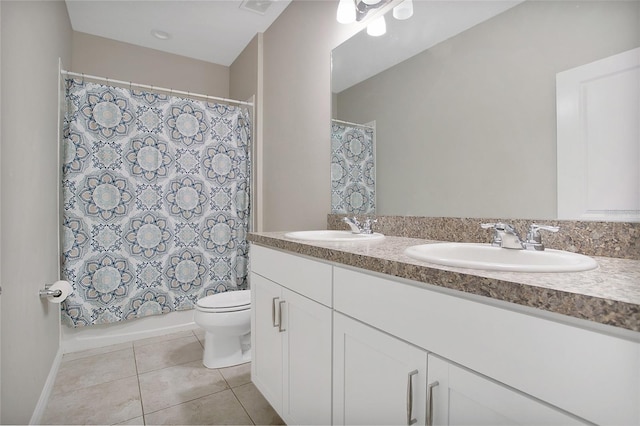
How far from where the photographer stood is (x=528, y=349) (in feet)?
1.81

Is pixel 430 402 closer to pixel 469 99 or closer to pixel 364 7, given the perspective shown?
pixel 469 99

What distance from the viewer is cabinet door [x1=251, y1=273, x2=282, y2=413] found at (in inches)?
53.1

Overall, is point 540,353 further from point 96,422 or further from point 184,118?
point 184,118

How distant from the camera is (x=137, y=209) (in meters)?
2.41

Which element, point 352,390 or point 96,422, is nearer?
point 352,390

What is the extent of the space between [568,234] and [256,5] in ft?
7.87

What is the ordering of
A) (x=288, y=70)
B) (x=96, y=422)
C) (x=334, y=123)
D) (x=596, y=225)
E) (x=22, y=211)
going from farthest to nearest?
(x=288, y=70) < (x=334, y=123) < (x=96, y=422) < (x=22, y=211) < (x=596, y=225)

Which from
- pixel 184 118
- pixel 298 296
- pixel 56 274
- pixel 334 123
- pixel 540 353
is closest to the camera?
pixel 540 353

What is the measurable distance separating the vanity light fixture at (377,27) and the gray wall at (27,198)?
1.48 metres

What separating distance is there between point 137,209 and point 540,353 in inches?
101

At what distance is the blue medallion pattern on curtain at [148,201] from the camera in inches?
87.0

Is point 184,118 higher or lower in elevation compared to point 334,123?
higher

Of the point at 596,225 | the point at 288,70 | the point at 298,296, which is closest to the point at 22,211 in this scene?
the point at 298,296

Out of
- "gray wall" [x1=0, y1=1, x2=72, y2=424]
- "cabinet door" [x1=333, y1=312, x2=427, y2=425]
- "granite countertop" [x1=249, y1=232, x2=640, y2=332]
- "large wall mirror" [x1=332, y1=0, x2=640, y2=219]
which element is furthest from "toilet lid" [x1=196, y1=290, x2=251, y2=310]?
"granite countertop" [x1=249, y1=232, x2=640, y2=332]
